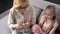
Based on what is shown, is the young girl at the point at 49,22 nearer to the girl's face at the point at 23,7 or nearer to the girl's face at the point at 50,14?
the girl's face at the point at 50,14

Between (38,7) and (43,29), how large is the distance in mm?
491

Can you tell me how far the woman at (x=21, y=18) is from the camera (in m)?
1.54

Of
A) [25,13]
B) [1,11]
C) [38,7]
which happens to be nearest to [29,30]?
[25,13]

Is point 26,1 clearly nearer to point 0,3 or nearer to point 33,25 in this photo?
point 33,25

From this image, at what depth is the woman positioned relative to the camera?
154 cm

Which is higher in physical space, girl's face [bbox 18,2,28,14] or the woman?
girl's face [bbox 18,2,28,14]

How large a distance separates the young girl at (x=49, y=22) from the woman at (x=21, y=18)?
0.14 meters

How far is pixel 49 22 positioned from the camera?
1.54 metres

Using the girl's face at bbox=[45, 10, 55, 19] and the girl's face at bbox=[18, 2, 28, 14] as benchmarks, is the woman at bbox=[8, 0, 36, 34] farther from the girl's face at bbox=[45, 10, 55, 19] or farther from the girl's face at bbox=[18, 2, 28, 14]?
the girl's face at bbox=[45, 10, 55, 19]

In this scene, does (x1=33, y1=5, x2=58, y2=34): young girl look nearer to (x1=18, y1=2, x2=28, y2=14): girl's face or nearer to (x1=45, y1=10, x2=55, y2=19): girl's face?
(x1=45, y1=10, x2=55, y2=19): girl's face

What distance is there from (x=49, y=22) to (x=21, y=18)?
31cm

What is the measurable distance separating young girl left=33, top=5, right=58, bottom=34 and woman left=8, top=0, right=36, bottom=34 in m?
0.14

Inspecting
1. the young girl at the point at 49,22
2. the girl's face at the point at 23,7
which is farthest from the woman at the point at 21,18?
the young girl at the point at 49,22

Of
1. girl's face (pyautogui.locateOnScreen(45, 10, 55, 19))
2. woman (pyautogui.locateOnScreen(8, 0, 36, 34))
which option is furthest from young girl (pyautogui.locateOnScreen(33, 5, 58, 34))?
woman (pyautogui.locateOnScreen(8, 0, 36, 34))
